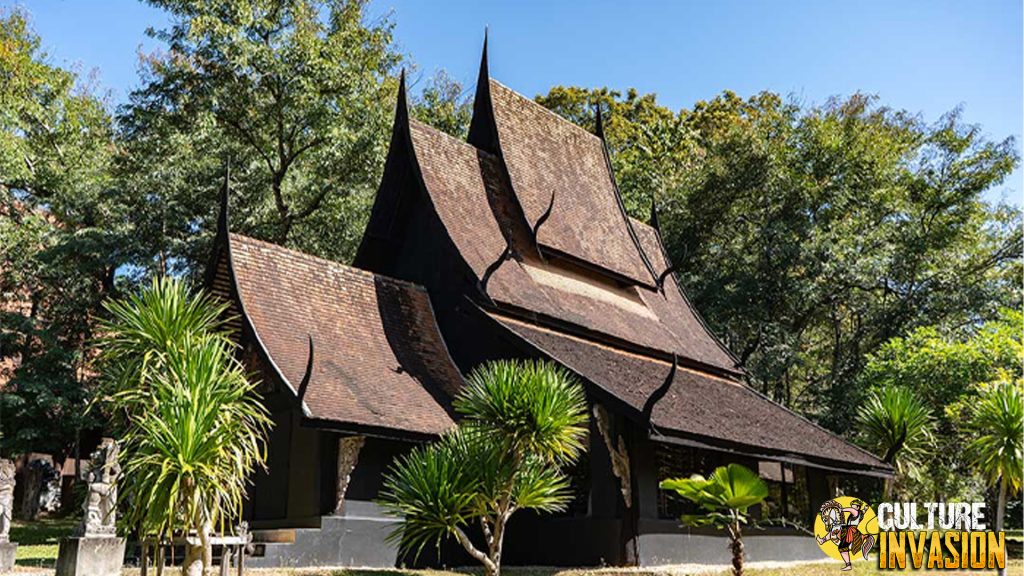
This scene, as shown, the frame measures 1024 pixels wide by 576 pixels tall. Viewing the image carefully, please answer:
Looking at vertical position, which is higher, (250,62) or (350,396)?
(250,62)

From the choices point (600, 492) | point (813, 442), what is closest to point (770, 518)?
point (813, 442)

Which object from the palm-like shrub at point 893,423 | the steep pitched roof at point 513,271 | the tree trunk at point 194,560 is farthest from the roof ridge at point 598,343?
the tree trunk at point 194,560

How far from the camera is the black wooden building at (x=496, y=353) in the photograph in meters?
13.0

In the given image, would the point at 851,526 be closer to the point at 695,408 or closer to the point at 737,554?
the point at 695,408

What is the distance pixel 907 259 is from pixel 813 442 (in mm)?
15833

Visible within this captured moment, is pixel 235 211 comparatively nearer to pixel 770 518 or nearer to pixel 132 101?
pixel 132 101

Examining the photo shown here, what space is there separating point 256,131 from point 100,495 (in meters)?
17.9

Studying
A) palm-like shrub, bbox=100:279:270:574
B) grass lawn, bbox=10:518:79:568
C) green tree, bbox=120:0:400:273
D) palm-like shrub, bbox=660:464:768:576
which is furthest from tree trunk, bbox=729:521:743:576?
green tree, bbox=120:0:400:273

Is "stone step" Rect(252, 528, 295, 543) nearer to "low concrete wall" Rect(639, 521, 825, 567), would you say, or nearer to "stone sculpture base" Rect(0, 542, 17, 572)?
"stone sculpture base" Rect(0, 542, 17, 572)

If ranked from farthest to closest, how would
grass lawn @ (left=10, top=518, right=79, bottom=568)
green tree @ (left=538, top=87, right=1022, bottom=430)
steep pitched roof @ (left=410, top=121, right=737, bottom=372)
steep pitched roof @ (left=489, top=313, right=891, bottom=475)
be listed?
1. green tree @ (left=538, top=87, right=1022, bottom=430)
2. steep pitched roof @ (left=410, top=121, right=737, bottom=372)
3. grass lawn @ (left=10, top=518, right=79, bottom=568)
4. steep pitched roof @ (left=489, top=313, right=891, bottom=475)

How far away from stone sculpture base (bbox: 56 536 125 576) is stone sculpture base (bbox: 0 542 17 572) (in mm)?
1588

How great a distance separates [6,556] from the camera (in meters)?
11.5

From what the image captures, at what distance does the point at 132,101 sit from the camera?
1037 inches

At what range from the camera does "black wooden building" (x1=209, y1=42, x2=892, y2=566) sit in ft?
42.5
